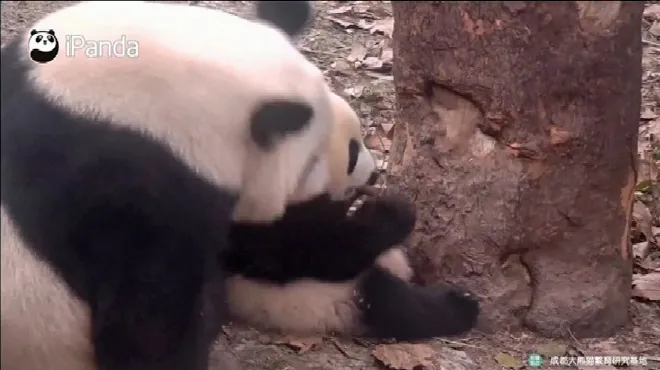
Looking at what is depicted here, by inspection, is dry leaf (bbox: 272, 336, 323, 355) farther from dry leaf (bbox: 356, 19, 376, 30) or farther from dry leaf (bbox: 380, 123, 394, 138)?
dry leaf (bbox: 356, 19, 376, 30)

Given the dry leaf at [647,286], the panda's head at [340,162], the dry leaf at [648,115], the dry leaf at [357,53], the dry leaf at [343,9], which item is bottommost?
the dry leaf at [647,286]

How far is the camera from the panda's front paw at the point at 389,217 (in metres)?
1.43

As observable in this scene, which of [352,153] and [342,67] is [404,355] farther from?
[342,67]

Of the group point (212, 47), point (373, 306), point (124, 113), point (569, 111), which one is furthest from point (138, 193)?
point (569, 111)

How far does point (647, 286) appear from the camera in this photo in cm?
159

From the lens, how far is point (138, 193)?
117 centimetres

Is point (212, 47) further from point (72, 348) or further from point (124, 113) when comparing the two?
point (72, 348)

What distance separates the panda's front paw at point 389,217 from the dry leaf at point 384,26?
27 cm

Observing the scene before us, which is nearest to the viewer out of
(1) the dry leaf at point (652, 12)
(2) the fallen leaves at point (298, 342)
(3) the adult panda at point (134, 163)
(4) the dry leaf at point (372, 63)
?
(3) the adult panda at point (134, 163)

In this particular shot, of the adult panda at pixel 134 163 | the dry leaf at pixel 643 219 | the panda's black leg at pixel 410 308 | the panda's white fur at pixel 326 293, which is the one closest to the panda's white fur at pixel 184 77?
the adult panda at pixel 134 163

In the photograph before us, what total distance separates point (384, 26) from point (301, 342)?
0.56m

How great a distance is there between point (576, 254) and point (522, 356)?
19 centimetres

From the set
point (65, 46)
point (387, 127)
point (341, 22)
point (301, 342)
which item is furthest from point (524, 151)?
point (65, 46)

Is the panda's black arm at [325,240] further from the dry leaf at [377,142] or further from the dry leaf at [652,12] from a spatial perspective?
the dry leaf at [652,12]
